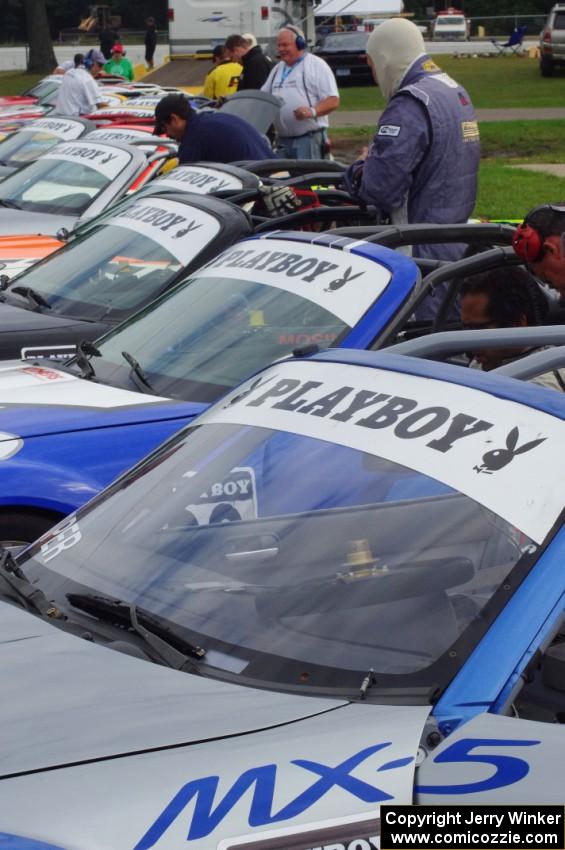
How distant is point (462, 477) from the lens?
276 cm

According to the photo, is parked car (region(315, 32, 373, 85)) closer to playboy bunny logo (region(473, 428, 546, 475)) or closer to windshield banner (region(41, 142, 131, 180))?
windshield banner (region(41, 142, 131, 180))

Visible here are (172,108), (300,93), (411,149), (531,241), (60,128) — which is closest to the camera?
(531,241)

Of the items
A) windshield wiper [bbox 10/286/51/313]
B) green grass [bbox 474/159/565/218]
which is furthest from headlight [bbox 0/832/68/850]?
green grass [bbox 474/159/565/218]

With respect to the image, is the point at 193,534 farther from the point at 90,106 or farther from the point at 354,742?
the point at 90,106

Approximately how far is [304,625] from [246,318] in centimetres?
282

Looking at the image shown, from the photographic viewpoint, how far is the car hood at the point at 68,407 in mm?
4945

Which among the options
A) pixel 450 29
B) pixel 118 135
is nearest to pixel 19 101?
pixel 118 135

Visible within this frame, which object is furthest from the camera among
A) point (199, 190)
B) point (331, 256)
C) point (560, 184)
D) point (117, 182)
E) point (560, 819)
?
point (560, 184)

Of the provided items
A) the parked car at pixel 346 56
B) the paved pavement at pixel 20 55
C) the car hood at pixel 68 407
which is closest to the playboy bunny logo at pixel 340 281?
the car hood at pixel 68 407

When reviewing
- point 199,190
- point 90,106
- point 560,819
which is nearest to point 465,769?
point 560,819

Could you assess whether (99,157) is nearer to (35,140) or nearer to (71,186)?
(71,186)

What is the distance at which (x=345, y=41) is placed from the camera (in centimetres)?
4047

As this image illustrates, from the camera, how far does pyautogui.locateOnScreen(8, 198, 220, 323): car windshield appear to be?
6719mm

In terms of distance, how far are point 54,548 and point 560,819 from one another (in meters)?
1.43
